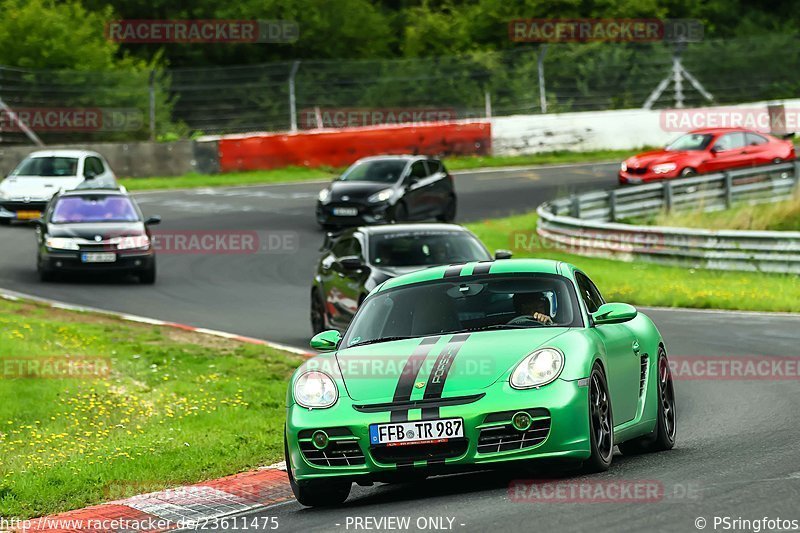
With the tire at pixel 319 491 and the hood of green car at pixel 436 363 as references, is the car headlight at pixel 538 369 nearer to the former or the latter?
the hood of green car at pixel 436 363

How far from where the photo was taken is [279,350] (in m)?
17.3

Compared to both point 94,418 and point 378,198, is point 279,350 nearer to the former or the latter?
point 94,418

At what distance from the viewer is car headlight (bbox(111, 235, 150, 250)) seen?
24.3 meters

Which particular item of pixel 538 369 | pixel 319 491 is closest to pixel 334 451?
pixel 319 491

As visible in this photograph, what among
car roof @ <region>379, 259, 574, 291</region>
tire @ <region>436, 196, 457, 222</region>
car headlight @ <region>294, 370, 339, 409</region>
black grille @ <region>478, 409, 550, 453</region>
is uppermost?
car roof @ <region>379, 259, 574, 291</region>

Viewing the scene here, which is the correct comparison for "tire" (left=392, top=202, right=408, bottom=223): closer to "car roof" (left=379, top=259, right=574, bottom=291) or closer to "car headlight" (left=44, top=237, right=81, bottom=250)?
"car headlight" (left=44, top=237, right=81, bottom=250)

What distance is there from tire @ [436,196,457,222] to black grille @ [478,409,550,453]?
76.1 ft

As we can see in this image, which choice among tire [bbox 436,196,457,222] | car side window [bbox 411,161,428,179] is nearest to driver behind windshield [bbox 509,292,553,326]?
car side window [bbox 411,161,428,179]

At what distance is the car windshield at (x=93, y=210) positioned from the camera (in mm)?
24953

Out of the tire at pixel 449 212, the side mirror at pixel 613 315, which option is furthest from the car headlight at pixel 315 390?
the tire at pixel 449 212

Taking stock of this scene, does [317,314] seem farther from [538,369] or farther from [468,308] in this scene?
[538,369]

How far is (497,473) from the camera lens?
9.48 meters

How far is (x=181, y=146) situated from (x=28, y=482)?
99.1 feet

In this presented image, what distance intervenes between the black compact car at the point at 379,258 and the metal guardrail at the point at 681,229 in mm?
7390
